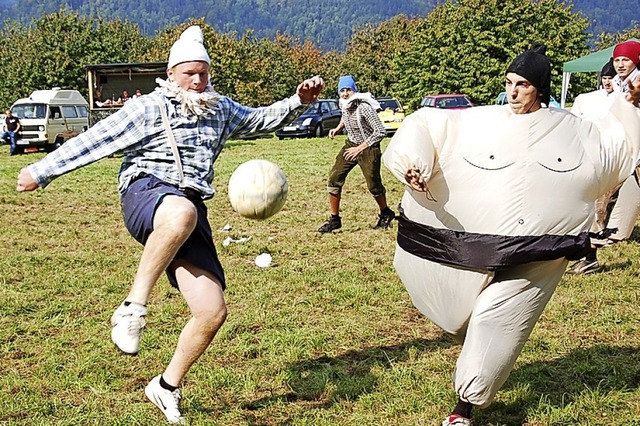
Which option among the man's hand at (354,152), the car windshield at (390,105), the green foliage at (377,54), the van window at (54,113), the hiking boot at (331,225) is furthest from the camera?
the green foliage at (377,54)

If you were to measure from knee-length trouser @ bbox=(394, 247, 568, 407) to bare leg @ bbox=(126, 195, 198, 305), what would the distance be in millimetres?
1318

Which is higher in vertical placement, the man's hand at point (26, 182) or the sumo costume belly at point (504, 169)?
the sumo costume belly at point (504, 169)

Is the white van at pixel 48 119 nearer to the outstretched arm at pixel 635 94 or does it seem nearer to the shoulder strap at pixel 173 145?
the shoulder strap at pixel 173 145

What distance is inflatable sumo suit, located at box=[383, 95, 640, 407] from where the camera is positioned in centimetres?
376

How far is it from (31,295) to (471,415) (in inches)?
174

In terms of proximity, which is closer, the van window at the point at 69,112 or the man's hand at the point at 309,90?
the man's hand at the point at 309,90

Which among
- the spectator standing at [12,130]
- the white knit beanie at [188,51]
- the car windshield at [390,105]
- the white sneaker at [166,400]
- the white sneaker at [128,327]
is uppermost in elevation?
the white knit beanie at [188,51]

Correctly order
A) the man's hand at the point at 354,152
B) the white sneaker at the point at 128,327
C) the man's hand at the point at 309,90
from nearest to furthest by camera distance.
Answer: the white sneaker at the point at 128,327
the man's hand at the point at 309,90
the man's hand at the point at 354,152

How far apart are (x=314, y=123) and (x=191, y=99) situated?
82.7 ft

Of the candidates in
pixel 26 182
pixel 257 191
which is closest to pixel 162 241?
pixel 26 182

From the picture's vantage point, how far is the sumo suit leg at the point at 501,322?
12.7ft

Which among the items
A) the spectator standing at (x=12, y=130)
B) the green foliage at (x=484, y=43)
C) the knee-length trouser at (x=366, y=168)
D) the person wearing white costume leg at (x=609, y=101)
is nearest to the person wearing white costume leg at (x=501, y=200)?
the person wearing white costume leg at (x=609, y=101)

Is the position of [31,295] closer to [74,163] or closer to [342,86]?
[74,163]

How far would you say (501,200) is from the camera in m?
3.76
